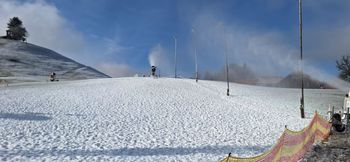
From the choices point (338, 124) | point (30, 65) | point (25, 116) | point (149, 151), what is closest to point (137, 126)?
point (149, 151)

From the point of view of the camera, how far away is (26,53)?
376ft

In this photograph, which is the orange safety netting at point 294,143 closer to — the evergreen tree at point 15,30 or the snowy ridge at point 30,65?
the snowy ridge at point 30,65

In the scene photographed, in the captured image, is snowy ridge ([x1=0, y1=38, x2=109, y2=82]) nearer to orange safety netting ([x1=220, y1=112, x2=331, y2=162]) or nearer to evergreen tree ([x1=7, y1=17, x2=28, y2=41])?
evergreen tree ([x1=7, y1=17, x2=28, y2=41])

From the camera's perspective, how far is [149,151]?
48.1 ft

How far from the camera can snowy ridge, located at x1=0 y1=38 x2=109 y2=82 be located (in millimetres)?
87500

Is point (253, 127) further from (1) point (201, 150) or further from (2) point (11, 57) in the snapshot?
(2) point (11, 57)

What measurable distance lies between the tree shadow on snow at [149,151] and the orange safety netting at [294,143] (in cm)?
191

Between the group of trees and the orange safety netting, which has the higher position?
the group of trees

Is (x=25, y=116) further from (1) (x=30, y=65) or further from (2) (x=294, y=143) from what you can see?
(1) (x=30, y=65)

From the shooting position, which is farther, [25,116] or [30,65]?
[30,65]

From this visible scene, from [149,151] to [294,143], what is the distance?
21.9 feet

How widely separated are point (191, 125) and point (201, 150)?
6.37 m

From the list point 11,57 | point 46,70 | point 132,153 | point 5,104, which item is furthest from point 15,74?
point 132,153

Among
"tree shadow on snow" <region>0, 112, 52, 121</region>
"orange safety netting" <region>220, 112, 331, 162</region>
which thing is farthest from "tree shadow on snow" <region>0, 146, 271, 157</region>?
"tree shadow on snow" <region>0, 112, 52, 121</region>
